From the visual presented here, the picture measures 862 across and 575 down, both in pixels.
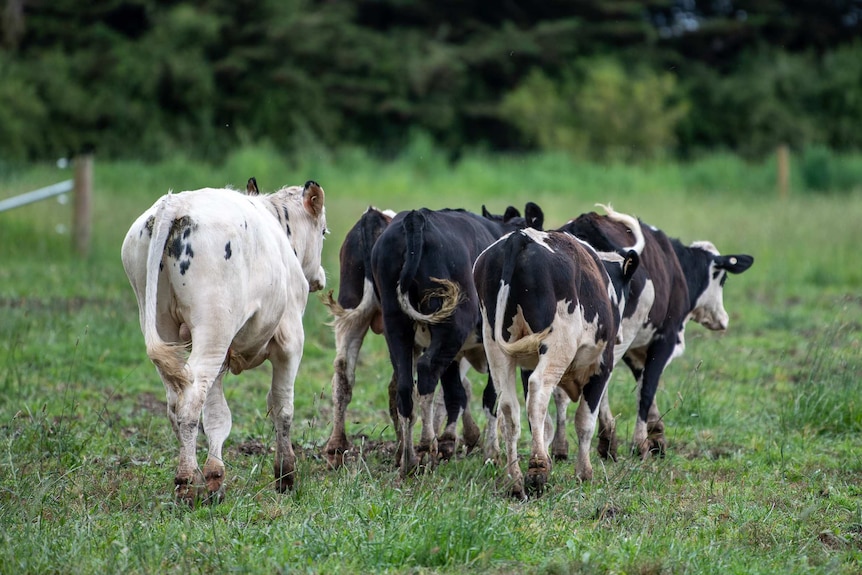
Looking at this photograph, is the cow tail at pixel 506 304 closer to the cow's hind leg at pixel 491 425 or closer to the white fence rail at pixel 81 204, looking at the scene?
the cow's hind leg at pixel 491 425

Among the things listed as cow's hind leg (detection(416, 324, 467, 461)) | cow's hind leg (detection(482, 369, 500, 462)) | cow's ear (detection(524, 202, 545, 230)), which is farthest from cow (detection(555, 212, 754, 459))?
cow's hind leg (detection(416, 324, 467, 461))

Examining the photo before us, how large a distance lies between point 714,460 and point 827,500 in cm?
130

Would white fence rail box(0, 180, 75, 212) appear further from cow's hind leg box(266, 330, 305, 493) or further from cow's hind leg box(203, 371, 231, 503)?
cow's hind leg box(203, 371, 231, 503)

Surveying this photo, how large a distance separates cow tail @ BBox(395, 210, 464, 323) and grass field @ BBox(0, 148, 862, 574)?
3.03 feet

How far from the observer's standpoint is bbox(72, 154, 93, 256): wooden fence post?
1555cm

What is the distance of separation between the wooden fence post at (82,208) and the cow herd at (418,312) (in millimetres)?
8722

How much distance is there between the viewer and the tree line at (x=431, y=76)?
32.6m

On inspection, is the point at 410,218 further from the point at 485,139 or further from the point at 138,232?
the point at 485,139

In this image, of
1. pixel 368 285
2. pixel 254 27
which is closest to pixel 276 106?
pixel 254 27

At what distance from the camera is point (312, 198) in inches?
288

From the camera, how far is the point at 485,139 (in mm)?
37531

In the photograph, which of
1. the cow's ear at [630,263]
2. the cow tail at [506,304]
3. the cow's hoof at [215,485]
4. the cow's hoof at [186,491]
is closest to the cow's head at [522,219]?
the cow's ear at [630,263]

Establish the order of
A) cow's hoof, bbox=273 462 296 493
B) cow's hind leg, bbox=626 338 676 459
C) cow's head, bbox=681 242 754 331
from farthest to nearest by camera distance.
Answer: cow's head, bbox=681 242 754 331 → cow's hind leg, bbox=626 338 676 459 → cow's hoof, bbox=273 462 296 493

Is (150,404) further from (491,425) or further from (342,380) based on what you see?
A: (491,425)
